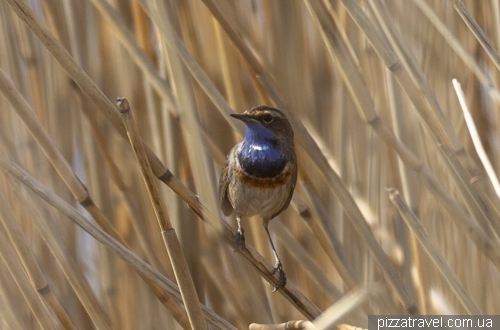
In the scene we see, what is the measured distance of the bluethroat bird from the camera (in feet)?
7.27

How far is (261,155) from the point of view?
2244 millimetres

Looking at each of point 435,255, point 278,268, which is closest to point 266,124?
point 278,268

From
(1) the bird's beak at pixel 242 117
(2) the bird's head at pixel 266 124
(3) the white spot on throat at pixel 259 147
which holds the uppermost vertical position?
(2) the bird's head at pixel 266 124

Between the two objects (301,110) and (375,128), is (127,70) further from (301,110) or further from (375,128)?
(375,128)

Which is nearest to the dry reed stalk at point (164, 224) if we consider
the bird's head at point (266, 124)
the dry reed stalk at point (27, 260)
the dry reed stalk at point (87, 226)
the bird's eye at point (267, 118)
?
the dry reed stalk at point (87, 226)

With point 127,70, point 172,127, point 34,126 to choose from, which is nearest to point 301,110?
point 172,127

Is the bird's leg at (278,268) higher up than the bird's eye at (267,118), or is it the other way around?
the bird's eye at (267,118)

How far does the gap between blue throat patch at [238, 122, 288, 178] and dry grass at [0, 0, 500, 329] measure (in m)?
0.09

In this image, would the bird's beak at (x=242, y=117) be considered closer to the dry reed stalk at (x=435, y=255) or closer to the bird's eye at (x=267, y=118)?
the bird's eye at (x=267, y=118)

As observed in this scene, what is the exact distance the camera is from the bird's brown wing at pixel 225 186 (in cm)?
225

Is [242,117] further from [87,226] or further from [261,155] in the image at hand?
[87,226]

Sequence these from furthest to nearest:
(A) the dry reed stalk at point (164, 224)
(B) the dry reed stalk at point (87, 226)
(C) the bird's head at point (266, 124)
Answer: (C) the bird's head at point (266, 124) → (B) the dry reed stalk at point (87, 226) → (A) the dry reed stalk at point (164, 224)

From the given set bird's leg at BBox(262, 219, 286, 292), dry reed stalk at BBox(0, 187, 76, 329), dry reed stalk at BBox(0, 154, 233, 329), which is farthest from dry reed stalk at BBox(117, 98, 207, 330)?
dry reed stalk at BBox(0, 187, 76, 329)

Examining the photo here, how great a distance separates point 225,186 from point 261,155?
0.20 m
